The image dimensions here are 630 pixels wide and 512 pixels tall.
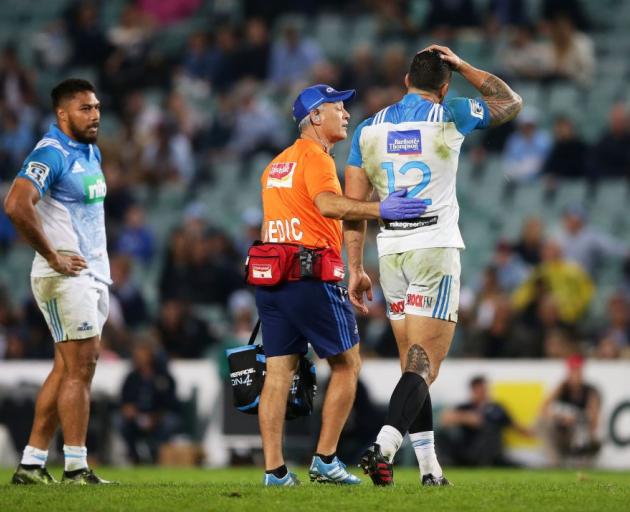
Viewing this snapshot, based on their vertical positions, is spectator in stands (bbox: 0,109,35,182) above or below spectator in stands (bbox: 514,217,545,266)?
above

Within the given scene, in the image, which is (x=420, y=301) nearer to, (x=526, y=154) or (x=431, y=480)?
(x=431, y=480)

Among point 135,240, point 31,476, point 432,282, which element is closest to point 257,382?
point 432,282

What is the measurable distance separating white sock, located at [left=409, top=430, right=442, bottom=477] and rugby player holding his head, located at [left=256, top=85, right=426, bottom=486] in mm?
486

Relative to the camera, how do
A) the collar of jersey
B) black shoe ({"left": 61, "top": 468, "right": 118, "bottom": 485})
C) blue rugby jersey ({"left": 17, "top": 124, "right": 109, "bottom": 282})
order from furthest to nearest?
1. the collar of jersey
2. blue rugby jersey ({"left": 17, "top": 124, "right": 109, "bottom": 282})
3. black shoe ({"left": 61, "top": 468, "right": 118, "bottom": 485})

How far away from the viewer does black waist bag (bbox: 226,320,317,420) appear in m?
8.37

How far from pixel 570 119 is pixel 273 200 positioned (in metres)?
12.0

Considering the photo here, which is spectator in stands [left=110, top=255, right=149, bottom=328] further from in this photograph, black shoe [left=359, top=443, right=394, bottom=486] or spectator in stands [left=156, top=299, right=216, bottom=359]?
black shoe [left=359, top=443, right=394, bottom=486]

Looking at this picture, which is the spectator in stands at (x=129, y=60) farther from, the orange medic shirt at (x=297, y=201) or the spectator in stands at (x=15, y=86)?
the orange medic shirt at (x=297, y=201)

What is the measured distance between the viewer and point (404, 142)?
7.89m

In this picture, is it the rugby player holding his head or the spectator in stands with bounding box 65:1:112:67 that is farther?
the spectator in stands with bounding box 65:1:112:67

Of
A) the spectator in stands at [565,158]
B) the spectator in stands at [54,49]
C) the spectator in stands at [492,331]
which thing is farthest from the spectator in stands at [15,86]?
the spectator in stands at [492,331]

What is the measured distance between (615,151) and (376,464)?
1179cm

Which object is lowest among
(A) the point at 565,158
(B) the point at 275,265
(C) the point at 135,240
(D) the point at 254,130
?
(B) the point at 275,265

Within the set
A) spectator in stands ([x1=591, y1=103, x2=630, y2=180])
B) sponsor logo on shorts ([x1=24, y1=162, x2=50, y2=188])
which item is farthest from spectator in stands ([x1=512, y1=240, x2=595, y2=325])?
sponsor logo on shorts ([x1=24, y1=162, x2=50, y2=188])
